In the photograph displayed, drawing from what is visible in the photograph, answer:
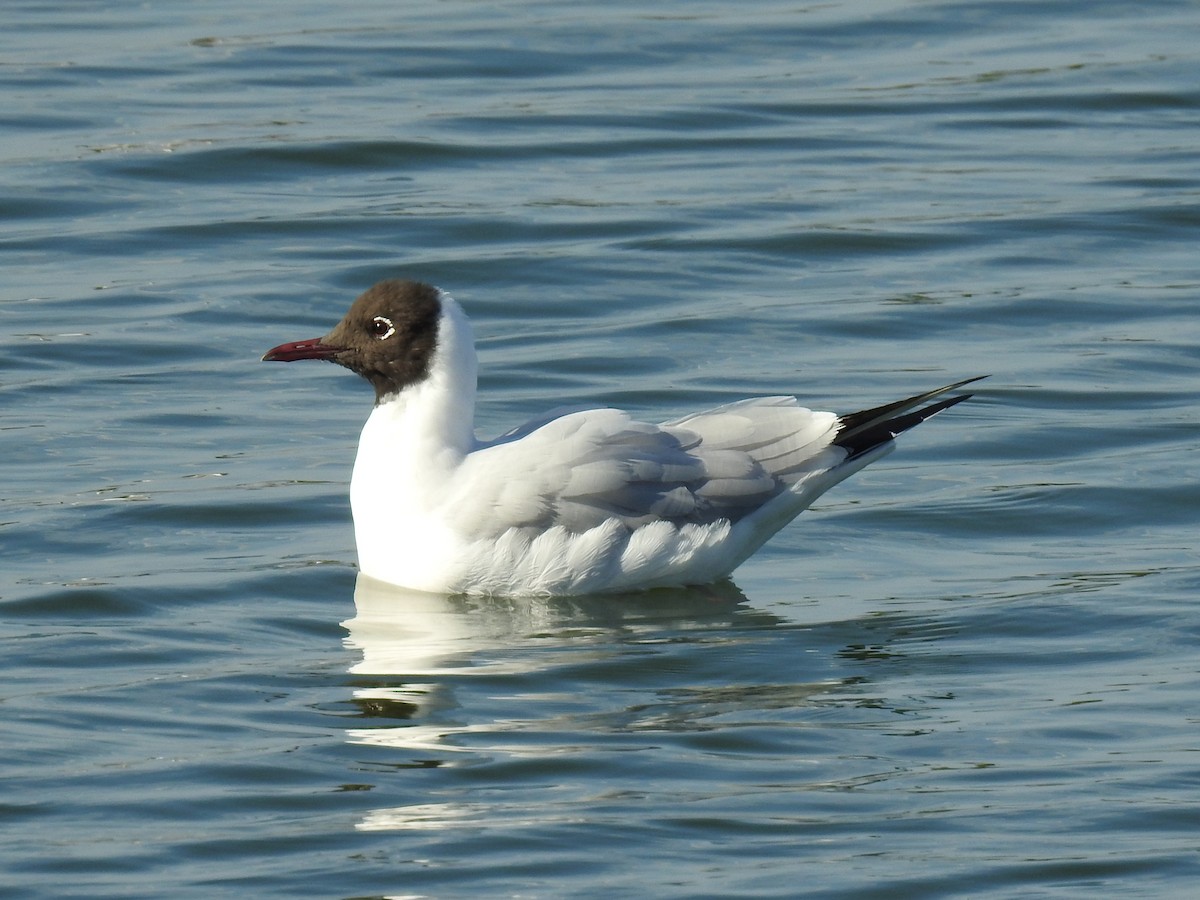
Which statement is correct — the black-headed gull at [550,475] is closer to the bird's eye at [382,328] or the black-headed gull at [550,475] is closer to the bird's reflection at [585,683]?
the bird's eye at [382,328]

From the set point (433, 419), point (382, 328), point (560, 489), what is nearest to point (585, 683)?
point (560, 489)

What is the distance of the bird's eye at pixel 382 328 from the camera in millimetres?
9453

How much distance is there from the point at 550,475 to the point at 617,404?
9.13 ft

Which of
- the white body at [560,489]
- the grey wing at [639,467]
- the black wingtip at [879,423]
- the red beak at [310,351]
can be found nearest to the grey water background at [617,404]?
the white body at [560,489]

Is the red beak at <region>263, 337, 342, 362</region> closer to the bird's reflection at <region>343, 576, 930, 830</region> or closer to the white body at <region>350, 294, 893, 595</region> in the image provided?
the white body at <region>350, 294, 893, 595</region>

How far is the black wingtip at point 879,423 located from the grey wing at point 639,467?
0.21ft

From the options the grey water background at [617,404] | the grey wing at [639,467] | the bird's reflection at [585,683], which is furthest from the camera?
the grey wing at [639,467]

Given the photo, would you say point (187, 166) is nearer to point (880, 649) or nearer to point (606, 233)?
point (606, 233)

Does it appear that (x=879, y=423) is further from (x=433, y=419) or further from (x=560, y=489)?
(x=433, y=419)

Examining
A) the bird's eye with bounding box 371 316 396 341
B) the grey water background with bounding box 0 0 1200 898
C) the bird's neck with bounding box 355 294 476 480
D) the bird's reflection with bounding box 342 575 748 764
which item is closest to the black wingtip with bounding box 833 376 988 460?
the grey water background with bounding box 0 0 1200 898

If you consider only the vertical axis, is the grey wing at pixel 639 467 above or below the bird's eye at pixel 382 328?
below

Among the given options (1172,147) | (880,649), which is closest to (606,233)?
(1172,147)

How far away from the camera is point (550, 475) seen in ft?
29.6

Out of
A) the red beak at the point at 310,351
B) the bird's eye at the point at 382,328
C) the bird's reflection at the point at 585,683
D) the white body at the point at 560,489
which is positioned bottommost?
the bird's reflection at the point at 585,683
